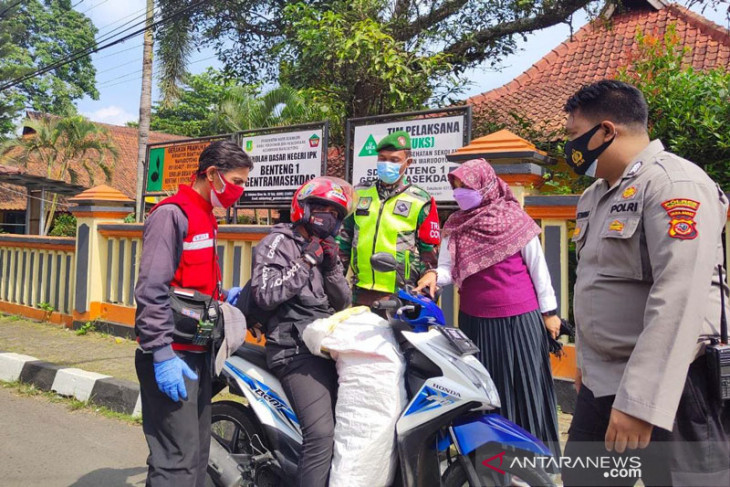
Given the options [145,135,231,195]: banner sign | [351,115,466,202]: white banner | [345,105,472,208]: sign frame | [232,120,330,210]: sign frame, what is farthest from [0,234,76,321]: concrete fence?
[351,115,466,202]: white banner

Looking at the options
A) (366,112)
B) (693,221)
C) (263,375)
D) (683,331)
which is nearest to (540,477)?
(683,331)

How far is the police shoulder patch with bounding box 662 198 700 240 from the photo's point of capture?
4.99 ft

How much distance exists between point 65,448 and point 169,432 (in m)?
Result: 2.17

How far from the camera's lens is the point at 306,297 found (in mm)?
2738

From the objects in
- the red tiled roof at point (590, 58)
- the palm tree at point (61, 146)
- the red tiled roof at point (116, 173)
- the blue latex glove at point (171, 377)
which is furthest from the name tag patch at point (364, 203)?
the palm tree at point (61, 146)

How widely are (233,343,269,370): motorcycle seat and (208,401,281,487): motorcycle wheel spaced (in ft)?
0.82

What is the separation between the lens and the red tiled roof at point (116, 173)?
21.0 metres

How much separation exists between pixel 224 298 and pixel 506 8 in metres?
9.18

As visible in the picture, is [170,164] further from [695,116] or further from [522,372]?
[522,372]

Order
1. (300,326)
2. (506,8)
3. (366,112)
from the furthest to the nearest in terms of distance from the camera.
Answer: (506,8) < (366,112) < (300,326)

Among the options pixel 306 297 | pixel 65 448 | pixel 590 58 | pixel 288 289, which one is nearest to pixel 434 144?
pixel 306 297

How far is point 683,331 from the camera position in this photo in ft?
4.92

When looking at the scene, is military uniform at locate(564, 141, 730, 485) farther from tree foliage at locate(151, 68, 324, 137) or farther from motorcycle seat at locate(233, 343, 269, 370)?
tree foliage at locate(151, 68, 324, 137)

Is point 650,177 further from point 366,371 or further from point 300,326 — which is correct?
point 300,326
